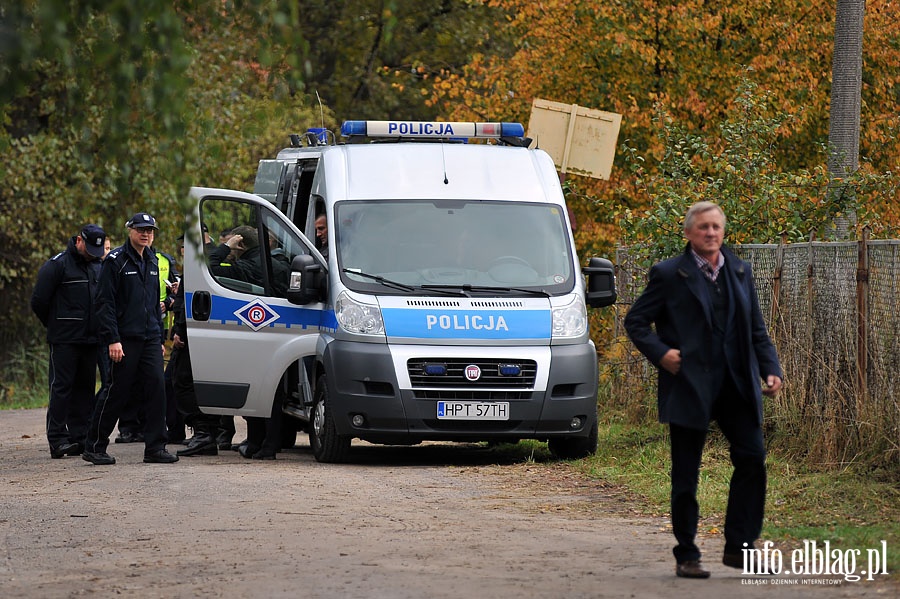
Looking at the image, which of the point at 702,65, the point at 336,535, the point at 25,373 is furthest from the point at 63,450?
the point at 25,373

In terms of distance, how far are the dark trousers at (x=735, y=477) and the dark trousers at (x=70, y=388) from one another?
7.63 meters

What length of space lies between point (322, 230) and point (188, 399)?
2193 mm

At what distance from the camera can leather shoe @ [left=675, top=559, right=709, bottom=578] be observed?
23.9ft

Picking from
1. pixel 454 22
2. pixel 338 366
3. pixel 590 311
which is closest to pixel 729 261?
pixel 338 366

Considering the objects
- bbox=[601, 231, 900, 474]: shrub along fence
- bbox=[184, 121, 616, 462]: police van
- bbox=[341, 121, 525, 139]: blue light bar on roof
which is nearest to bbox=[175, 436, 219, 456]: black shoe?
bbox=[184, 121, 616, 462]: police van

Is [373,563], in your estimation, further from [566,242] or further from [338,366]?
[566,242]

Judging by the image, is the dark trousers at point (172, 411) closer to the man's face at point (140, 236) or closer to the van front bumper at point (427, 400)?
the man's face at point (140, 236)

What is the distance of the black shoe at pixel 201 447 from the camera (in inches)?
558

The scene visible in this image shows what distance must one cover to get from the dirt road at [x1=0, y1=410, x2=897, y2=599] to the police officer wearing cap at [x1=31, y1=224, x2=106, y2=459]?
0.74 metres

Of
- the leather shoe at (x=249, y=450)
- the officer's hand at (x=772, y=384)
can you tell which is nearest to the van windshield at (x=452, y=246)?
the leather shoe at (x=249, y=450)

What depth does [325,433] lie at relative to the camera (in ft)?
42.7

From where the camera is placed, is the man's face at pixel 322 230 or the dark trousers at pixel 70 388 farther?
the dark trousers at pixel 70 388

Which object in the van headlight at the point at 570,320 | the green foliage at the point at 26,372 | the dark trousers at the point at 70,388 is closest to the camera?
the van headlight at the point at 570,320

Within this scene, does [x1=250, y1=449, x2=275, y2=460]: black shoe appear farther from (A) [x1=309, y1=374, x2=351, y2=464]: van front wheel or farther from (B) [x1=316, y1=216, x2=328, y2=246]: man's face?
(B) [x1=316, y1=216, x2=328, y2=246]: man's face
